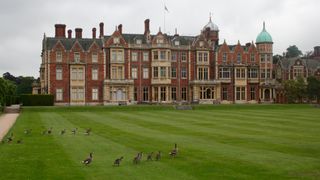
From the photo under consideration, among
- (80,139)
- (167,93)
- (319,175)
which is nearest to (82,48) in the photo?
(167,93)

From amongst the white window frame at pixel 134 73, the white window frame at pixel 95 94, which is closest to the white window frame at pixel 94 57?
the white window frame at pixel 95 94

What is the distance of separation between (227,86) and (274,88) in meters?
7.13

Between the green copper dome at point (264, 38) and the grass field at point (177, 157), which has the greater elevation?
the green copper dome at point (264, 38)

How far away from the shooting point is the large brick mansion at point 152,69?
6481 cm

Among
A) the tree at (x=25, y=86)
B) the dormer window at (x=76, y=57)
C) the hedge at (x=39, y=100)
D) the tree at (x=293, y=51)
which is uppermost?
the tree at (x=293, y=51)

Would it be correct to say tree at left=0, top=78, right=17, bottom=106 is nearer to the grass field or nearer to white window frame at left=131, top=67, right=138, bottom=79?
white window frame at left=131, top=67, right=138, bottom=79

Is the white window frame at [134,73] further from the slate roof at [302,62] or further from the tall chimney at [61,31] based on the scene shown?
the slate roof at [302,62]

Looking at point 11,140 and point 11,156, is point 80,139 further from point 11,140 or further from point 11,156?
point 11,156

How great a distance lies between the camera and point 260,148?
18.9 meters

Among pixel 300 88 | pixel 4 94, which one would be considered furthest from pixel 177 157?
pixel 300 88

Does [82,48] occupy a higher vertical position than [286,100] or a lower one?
higher

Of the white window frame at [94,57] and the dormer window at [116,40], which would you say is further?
the dormer window at [116,40]

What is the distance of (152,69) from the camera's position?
221 feet

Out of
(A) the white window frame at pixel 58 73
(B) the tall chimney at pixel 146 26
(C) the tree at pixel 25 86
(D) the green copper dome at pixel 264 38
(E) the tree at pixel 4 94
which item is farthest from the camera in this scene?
A: (C) the tree at pixel 25 86
